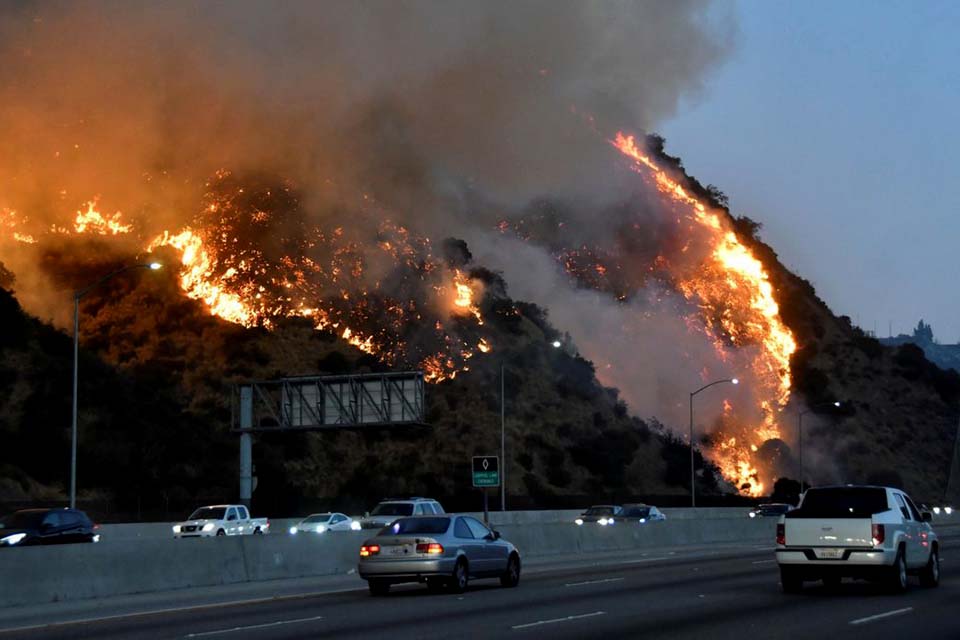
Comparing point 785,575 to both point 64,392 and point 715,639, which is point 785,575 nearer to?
point 715,639

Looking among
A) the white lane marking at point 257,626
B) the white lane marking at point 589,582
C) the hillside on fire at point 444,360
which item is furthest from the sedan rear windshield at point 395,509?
the white lane marking at point 257,626

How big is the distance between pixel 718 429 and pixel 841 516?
281 ft

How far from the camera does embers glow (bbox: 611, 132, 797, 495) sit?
351ft

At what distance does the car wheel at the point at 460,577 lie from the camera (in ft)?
81.7

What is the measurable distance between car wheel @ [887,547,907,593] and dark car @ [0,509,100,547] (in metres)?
22.6

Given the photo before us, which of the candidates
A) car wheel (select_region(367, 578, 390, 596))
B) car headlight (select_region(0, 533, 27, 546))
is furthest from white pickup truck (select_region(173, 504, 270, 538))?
car wheel (select_region(367, 578, 390, 596))

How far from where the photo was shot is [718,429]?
107250mm

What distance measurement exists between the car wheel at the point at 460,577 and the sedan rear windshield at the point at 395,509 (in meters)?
19.9

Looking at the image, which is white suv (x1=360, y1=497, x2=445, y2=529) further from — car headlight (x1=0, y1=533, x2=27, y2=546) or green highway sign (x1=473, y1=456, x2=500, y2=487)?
car headlight (x1=0, y1=533, x2=27, y2=546)

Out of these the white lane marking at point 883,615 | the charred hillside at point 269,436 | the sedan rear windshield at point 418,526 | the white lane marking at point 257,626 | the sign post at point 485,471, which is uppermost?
the charred hillside at point 269,436

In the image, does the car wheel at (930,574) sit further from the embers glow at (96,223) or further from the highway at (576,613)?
the embers glow at (96,223)

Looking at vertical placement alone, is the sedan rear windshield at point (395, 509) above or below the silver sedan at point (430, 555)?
above

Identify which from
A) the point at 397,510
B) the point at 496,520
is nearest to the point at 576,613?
the point at 397,510

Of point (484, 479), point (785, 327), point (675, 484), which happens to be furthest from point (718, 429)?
point (484, 479)
